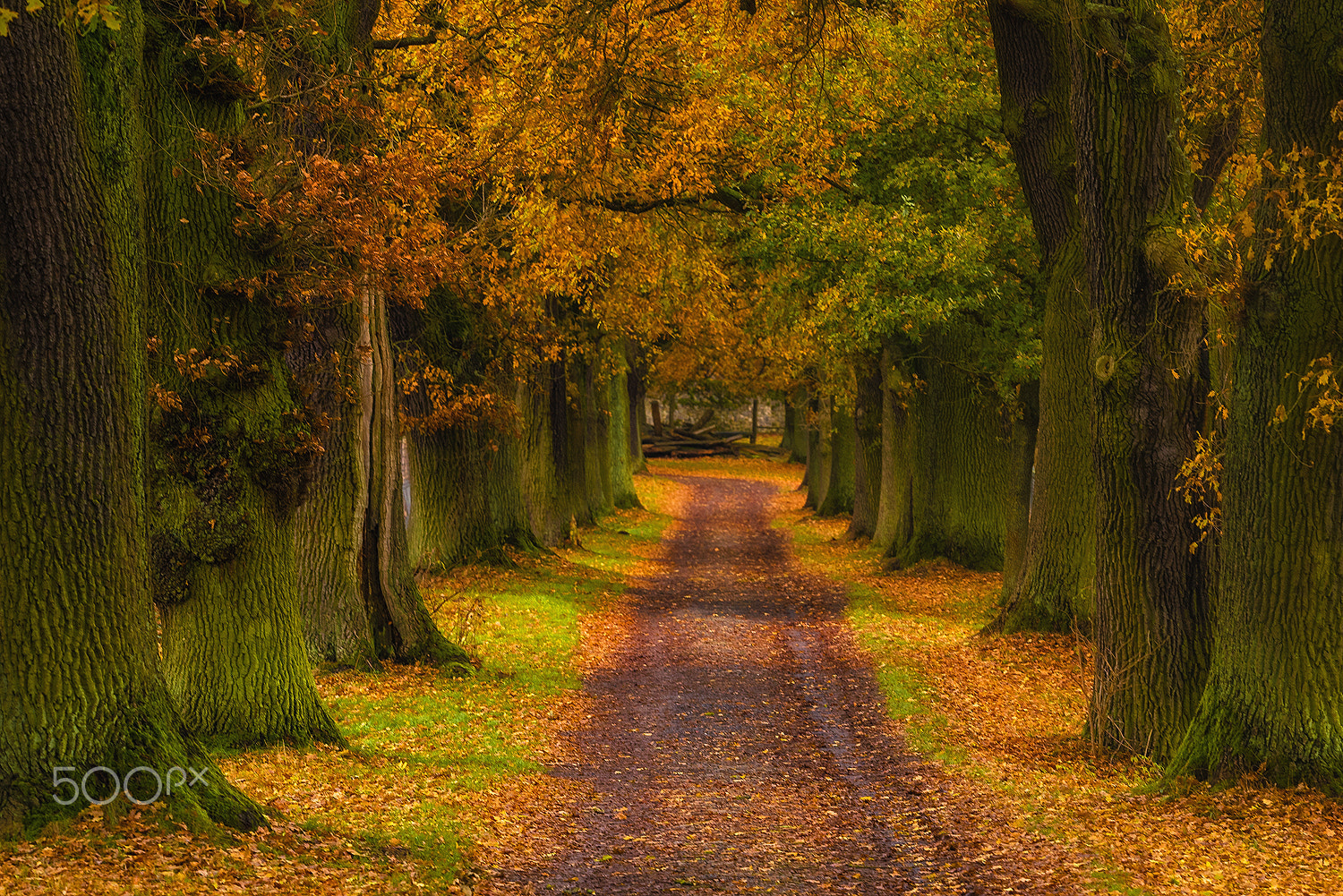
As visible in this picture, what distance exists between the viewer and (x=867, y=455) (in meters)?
31.5

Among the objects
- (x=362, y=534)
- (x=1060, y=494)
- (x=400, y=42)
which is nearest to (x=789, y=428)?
(x=1060, y=494)

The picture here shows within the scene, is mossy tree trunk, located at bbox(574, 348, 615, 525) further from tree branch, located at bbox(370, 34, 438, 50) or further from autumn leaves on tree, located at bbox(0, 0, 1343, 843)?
tree branch, located at bbox(370, 34, 438, 50)

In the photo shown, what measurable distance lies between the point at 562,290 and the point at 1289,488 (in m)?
12.8

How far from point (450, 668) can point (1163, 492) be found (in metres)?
7.91

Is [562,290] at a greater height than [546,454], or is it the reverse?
[562,290]

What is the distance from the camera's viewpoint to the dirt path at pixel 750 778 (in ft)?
26.9

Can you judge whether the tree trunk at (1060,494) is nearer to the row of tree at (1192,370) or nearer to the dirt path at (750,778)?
the row of tree at (1192,370)

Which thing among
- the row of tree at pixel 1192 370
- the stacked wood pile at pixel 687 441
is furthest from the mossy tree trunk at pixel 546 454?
the stacked wood pile at pixel 687 441

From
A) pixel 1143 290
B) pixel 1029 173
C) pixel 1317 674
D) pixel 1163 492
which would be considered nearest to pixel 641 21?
pixel 1029 173

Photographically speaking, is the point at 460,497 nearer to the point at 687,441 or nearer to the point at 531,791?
the point at 531,791

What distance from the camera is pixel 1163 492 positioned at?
10.7m

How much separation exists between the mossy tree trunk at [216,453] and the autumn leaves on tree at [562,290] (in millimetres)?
32

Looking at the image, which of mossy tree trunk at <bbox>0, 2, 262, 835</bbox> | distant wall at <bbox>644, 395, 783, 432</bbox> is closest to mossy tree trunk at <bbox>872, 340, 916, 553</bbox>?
mossy tree trunk at <bbox>0, 2, 262, 835</bbox>

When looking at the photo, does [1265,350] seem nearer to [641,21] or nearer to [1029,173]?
[1029,173]
